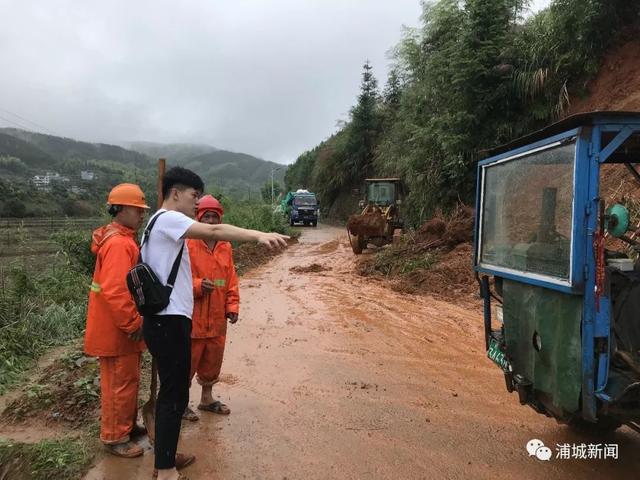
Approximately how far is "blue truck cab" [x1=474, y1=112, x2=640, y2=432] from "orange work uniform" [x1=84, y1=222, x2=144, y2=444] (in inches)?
96.4

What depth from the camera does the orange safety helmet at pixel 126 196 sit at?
318 centimetres

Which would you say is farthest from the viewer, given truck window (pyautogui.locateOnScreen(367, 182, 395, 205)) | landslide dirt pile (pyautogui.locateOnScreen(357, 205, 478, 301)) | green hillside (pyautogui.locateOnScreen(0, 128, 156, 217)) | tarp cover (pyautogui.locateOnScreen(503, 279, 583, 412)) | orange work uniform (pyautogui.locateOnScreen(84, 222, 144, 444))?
green hillside (pyautogui.locateOnScreen(0, 128, 156, 217))

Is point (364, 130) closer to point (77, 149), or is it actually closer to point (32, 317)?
point (32, 317)

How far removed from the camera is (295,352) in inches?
232

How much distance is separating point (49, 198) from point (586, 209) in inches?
1611

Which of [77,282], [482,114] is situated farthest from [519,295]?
[482,114]

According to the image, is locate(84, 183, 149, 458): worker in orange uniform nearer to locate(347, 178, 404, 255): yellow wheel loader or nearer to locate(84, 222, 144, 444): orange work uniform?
locate(84, 222, 144, 444): orange work uniform

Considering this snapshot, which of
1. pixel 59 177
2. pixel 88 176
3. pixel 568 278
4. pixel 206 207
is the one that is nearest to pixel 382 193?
pixel 206 207

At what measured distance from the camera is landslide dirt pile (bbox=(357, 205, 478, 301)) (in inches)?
365

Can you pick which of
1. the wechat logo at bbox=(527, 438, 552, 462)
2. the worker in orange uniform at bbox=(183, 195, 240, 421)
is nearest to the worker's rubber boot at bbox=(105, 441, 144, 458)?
the worker in orange uniform at bbox=(183, 195, 240, 421)

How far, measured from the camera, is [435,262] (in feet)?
35.0

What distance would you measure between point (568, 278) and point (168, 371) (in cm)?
220

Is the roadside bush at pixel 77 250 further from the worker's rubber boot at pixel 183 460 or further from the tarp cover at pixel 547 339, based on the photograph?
the tarp cover at pixel 547 339

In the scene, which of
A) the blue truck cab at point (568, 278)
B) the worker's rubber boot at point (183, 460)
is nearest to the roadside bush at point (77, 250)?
the worker's rubber boot at point (183, 460)
